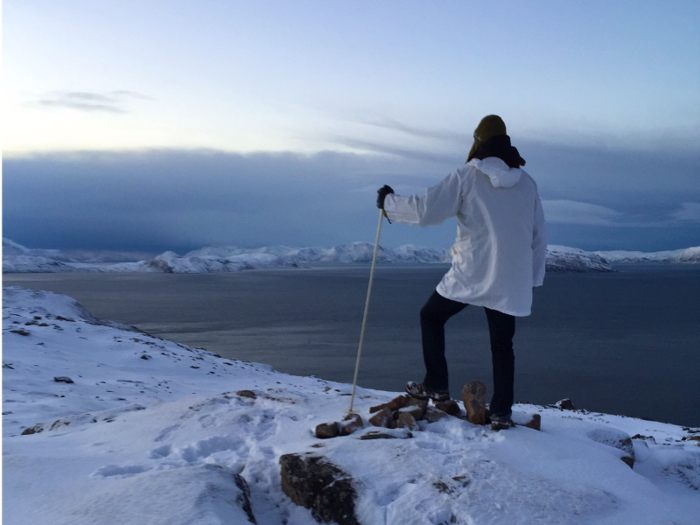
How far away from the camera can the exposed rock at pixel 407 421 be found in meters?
4.02

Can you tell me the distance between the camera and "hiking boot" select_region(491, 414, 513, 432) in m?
3.96

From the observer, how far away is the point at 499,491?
2.92 m

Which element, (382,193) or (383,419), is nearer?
(383,419)

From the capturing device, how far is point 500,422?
3.99m

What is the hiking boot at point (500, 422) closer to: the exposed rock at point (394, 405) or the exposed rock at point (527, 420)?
the exposed rock at point (527, 420)

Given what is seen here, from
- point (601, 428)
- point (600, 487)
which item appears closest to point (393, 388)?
point (601, 428)

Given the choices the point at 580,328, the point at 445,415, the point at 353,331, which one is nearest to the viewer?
the point at 445,415

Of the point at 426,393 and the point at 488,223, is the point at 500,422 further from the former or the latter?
the point at 488,223

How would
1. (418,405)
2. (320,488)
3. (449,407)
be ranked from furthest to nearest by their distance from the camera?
(449,407) < (418,405) < (320,488)

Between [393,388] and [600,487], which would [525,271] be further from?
[393,388]

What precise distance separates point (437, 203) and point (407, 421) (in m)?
1.84

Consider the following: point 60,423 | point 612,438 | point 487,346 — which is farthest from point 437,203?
point 487,346

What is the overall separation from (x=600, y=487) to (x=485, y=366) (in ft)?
67.5

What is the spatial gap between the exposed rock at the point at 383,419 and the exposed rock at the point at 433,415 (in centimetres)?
31
